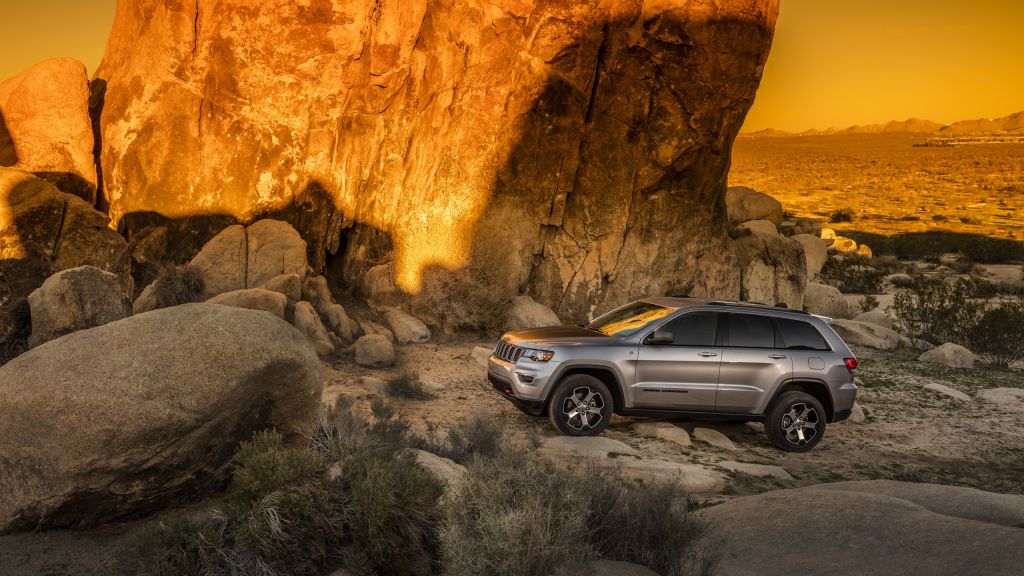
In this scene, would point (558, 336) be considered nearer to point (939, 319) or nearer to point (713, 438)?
point (713, 438)

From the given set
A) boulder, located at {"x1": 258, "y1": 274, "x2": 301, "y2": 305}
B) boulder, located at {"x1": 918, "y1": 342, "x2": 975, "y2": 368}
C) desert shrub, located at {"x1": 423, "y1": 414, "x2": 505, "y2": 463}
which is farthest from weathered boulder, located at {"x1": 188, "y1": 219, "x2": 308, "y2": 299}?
boulder, located at {"x1": 918, "y1": 342, "x2": 975, "y2": 368}

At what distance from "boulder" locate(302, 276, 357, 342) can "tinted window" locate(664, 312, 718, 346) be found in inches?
235

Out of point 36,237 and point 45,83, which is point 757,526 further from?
point 45,83

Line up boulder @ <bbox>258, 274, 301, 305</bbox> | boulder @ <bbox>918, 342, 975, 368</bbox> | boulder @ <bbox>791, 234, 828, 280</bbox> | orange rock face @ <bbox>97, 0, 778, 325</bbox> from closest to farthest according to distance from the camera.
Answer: boulder @ <bbox>258, 274, 301, 305</bbox>, orange rock face @ <bbox>97, 0, 778, 325</bbox>, boulder @ <bbox>918, 342, 975, 368</bbox>, boulder @ <bbox>791, 234, 828, 280</bbox>

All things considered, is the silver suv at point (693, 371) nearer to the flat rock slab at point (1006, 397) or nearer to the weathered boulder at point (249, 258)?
the flat rock slab at point (1006, 397)

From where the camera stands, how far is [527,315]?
14758 millimetres

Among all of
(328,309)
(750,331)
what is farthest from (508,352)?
(328,309)

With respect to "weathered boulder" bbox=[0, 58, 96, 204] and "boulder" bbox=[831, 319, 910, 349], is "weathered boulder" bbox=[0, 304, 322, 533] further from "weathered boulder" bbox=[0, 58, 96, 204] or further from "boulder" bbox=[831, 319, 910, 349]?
"boulder" bbox=[831, 319, 910, 349]

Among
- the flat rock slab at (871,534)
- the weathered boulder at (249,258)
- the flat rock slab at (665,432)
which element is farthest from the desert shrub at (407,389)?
the flat rock slab at (871,534)

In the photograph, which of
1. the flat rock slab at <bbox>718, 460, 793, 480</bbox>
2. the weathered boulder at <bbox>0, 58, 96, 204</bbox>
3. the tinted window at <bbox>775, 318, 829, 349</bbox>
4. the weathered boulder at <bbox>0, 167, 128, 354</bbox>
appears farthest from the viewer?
the weathered boulder at <bbox>0, 58, 96, 204</bbox>

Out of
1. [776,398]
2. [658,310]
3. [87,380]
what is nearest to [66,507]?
[87,380]

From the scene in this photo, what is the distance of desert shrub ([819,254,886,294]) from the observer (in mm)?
25719

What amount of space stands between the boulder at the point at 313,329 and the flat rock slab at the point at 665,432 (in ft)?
16.8

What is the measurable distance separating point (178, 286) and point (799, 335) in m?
9.27
